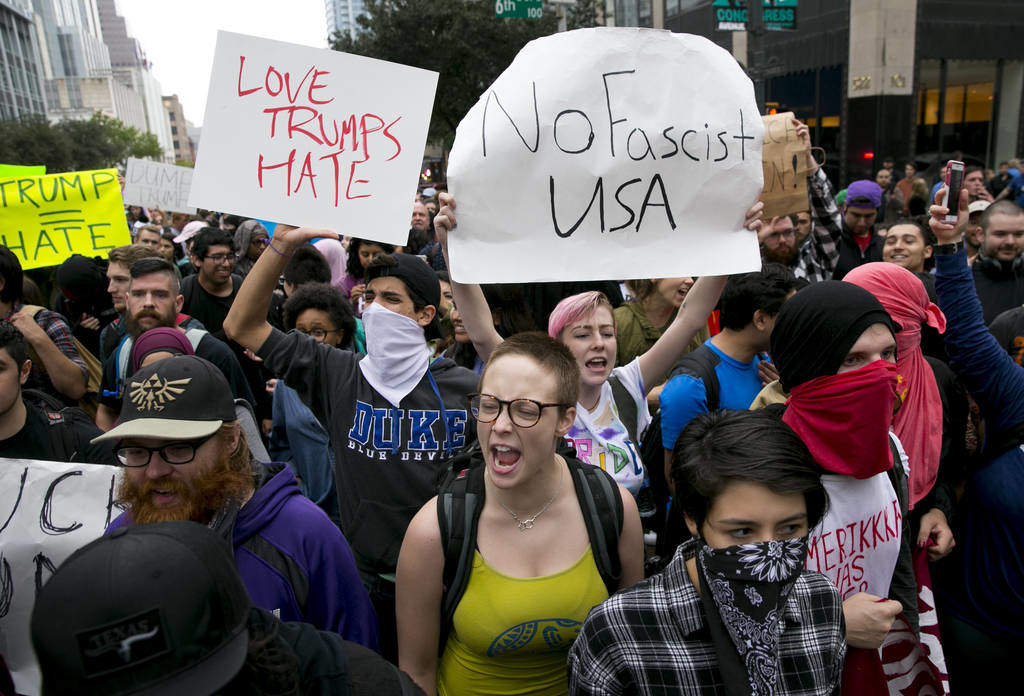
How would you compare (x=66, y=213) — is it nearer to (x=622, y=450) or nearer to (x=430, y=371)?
(x=430, y=371)

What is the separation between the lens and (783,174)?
3027mm

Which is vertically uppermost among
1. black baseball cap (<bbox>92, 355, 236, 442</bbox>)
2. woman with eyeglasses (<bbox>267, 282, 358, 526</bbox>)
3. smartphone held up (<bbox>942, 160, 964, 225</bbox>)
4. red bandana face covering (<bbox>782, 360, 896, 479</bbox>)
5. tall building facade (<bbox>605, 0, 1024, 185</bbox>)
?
tall building facade (<bbox>605, 0, 1024, 185</bbox>)

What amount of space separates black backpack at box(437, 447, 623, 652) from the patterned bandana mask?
1.60 ft

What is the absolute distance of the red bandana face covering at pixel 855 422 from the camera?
183 cm

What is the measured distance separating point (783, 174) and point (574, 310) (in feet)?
3.72

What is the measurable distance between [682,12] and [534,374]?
29.2 m

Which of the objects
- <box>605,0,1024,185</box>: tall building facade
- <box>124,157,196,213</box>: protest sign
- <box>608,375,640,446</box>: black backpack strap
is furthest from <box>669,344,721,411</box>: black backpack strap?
<box>605,0,1024,185</box>: tall building facade

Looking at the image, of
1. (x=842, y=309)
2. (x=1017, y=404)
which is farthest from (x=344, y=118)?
(x=1017, y=404)

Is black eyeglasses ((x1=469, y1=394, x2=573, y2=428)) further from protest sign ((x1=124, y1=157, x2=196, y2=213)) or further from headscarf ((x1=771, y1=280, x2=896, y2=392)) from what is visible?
protest sign ((x1=124, y1=157, x2=196, y2=213))

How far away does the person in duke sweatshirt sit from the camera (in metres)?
2.77

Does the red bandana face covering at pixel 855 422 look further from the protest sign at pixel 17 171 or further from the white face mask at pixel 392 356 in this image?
the protest sign at pixel 17 171

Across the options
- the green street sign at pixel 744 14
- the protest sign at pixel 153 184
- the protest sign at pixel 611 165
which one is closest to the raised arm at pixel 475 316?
the protest sign at pixel 611 165

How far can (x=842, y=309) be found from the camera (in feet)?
6.36

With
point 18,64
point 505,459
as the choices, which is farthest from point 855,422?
point 18,64
